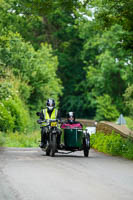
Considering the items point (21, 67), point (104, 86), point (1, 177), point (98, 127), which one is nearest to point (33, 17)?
point (98, 127)

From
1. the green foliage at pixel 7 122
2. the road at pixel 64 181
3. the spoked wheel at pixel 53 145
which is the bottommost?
the road at pixel 64 181

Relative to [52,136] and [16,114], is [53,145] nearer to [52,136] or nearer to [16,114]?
[52,136]

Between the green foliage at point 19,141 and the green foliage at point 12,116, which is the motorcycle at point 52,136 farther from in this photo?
the green foliage at point 12,116

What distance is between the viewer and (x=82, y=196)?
963cm

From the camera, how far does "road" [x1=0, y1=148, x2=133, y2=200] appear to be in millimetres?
9688

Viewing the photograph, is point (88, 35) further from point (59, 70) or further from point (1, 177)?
point (1, 177)

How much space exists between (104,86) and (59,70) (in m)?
11.8

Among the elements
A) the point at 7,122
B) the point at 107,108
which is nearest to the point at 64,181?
the point at 7,122

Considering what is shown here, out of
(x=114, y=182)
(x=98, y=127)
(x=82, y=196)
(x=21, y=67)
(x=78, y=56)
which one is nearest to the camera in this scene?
(x=82, y=196)

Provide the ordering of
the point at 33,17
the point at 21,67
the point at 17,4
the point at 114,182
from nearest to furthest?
1. the point at 114,182
2. the point at 33,17
3. the point at 17,4
4. the point at 21,67

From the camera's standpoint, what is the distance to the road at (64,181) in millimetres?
9688

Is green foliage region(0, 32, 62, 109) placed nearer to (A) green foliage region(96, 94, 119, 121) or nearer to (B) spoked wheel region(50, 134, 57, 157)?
(B) spoked wheel region(50, 134, 57, 157)

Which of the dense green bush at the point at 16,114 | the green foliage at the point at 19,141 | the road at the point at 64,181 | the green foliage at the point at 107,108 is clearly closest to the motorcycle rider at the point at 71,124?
the road at the point at 64,181

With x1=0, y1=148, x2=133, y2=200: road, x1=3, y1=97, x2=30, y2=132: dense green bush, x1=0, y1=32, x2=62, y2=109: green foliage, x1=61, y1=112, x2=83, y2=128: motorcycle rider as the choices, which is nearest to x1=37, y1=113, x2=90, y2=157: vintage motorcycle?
x1=61, y1=112, x2=83, y2=128: motorcycle rider
